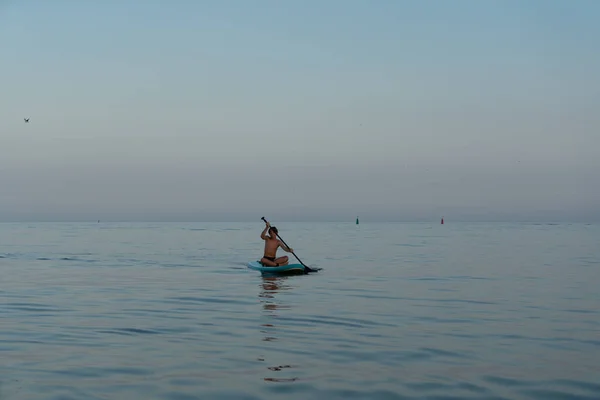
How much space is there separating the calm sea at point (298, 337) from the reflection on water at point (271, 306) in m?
0.05

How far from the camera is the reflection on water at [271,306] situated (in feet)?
35.0

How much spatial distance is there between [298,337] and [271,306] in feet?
15.5

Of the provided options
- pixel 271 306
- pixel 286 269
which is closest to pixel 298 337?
pixel 271 306

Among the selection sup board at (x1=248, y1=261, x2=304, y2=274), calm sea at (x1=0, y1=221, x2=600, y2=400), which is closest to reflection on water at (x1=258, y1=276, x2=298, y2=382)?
calm sea at (x1=0, y1=221, x2=600, y2=400)

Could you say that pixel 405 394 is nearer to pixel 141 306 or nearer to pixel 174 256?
pixel 141 306

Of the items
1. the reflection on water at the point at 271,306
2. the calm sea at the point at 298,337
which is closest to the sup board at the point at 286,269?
the reflection on water at the point at 271,306

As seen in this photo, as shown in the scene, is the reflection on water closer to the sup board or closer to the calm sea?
the calm sea

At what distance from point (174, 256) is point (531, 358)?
30.2 meters

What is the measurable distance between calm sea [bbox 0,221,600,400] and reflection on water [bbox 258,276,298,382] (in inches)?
2.1

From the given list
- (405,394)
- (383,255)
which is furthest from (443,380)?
(383,255)

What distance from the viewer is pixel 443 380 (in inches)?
392

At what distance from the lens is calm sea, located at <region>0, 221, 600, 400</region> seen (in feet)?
31.3

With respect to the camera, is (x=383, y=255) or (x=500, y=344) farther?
(x=383, y=255)

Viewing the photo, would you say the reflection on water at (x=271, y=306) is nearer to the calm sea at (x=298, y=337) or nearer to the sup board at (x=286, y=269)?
the calm sea at (x=298, y=337)
